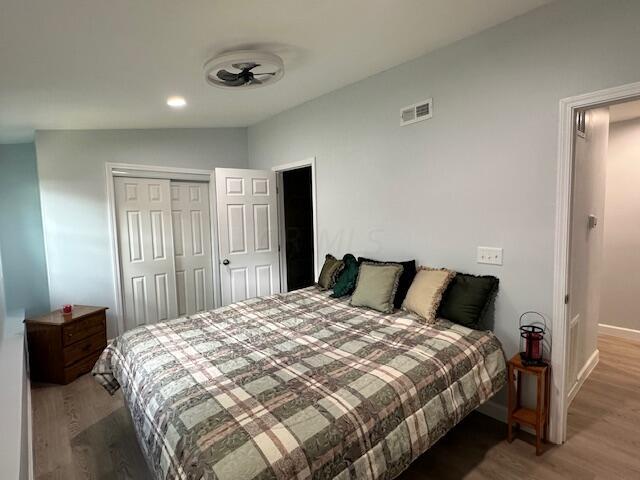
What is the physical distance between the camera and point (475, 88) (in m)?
2.34

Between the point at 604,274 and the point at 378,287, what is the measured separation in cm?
A: 293

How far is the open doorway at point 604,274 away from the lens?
229cm

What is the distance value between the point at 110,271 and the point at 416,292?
A: 3127 mm

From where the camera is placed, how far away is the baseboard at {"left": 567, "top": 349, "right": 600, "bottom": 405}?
2.55 m

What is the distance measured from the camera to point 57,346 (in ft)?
9.77

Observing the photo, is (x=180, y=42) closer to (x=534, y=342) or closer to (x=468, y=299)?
(x=468, y=299)

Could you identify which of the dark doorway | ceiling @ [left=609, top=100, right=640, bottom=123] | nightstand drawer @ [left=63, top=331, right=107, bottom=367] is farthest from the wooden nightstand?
ceiling @ [left=609, top=100, right=640, bottom=123]

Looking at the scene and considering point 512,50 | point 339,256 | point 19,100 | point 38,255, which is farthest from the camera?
point 38,255

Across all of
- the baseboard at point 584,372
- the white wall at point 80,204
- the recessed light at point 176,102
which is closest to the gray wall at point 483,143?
the baseboard at point 584,372

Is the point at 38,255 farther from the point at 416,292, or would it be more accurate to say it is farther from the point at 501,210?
the point at 501,210

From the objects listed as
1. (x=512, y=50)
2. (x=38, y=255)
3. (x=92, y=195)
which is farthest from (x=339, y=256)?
(x=38, y=255)

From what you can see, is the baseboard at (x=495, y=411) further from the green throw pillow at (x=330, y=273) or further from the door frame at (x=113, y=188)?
the door frame at (x=113, y=188)

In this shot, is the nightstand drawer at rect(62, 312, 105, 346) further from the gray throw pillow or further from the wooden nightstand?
the gray throw pillow

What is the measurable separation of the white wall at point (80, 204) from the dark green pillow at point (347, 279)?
7.97ft
